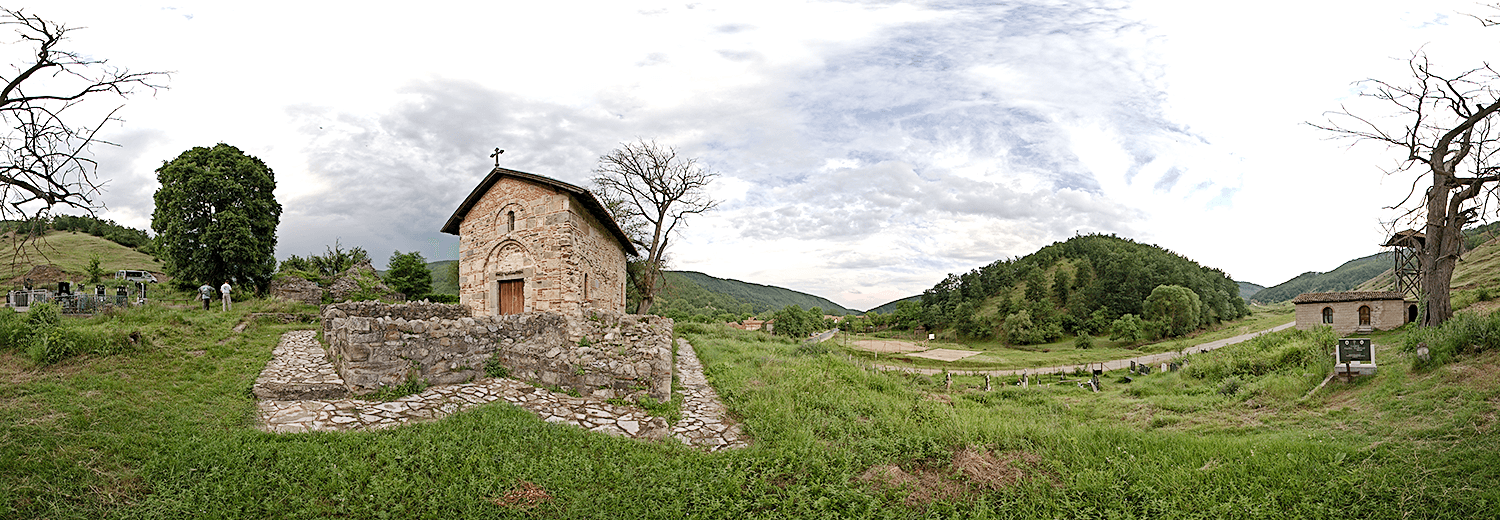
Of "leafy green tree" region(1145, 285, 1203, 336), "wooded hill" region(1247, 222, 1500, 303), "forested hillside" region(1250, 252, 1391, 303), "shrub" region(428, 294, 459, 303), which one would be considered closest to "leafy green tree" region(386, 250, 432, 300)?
"shrub" region(428, 294, 459, 303)

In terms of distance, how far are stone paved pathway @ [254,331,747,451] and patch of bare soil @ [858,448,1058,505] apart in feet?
7.15

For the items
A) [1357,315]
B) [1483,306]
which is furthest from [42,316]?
[1357,315]

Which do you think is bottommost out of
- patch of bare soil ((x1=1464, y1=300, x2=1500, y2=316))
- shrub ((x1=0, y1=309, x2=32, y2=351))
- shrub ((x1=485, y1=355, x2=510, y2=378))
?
shrub ((x1=485, y1=355, x2=510, y2=378))

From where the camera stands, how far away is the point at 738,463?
22.3 ft

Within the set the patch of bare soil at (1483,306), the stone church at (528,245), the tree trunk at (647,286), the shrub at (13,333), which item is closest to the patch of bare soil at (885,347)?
the tree trunk at (647,286)

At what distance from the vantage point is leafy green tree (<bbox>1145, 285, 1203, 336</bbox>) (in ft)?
161

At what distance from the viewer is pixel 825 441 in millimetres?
7551

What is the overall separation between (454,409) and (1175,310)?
59433 mm

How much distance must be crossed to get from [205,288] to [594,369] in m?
19.5

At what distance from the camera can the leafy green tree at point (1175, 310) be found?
49.0 metres

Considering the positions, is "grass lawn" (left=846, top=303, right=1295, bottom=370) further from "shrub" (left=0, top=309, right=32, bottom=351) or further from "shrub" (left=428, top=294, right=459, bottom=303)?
"shrub" (left=0, top=309, right=32, bottom=351)

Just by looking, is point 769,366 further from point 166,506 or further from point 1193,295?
point 1193,295

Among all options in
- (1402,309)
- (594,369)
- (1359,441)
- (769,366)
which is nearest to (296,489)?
(594,369)

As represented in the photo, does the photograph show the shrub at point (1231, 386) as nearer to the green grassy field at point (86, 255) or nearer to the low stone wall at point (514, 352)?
the low stone wall at point (514, 352)
